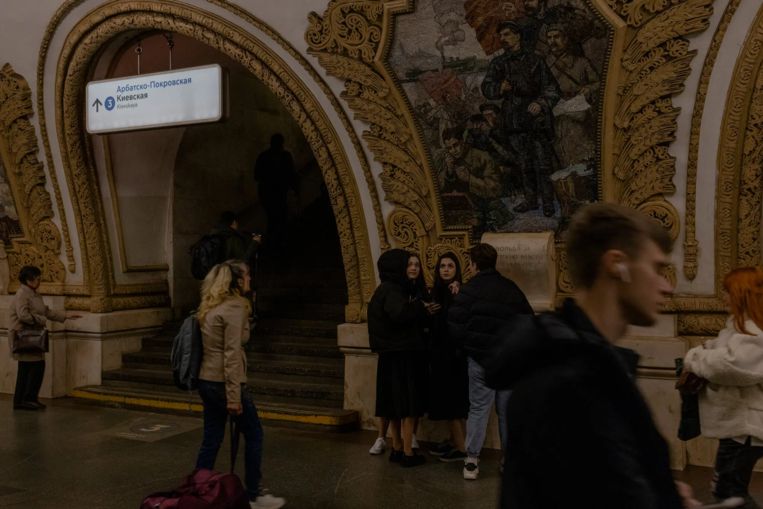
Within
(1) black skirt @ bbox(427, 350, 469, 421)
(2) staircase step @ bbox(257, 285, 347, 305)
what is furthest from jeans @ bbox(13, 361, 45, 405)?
(1) black skirt @ bbox(427, 350, 469, 421)

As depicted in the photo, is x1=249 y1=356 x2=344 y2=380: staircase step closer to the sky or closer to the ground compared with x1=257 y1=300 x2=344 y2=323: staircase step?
closer to the ground

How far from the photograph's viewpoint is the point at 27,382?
25.8 feet

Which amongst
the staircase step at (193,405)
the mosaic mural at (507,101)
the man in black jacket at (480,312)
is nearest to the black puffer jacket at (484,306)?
the man in black jacket at (480,312)

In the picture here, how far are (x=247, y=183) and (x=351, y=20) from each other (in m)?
4.63

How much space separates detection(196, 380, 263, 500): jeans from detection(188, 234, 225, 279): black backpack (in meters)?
3.59

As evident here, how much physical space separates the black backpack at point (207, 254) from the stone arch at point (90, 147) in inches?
47.4

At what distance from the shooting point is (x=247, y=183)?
10.7 metres

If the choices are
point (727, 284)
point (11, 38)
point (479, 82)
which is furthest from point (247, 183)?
point (727, 284)

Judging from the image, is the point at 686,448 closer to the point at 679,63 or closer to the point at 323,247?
the point at 679,63

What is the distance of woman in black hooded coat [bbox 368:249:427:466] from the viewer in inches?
215

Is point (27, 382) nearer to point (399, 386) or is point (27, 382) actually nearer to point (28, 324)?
point (28, 324)

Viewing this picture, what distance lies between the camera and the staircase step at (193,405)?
6695 mm

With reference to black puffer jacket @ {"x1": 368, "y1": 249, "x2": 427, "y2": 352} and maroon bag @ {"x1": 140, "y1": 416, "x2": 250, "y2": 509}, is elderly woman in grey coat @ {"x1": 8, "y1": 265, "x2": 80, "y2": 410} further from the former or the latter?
maroon bag @ {"x1": 140, "y1": 416, "x2": 250, "y2": 509}

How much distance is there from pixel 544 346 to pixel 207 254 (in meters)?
7.12
